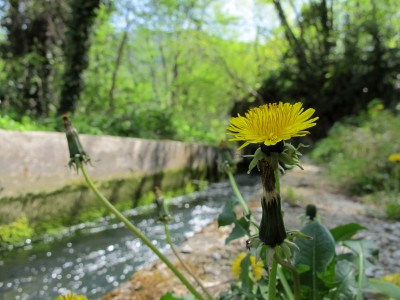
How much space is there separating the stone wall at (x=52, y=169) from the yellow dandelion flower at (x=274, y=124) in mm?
2359

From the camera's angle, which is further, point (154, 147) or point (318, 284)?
point (154, 147)

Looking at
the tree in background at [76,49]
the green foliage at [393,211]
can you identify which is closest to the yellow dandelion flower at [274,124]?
the green foliage at [393,211]

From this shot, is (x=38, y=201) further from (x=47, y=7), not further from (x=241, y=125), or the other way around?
(x=47, y=7)

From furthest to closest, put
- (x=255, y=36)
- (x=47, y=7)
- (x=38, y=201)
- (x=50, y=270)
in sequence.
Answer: (x=255, y=36), (x=47, y=7), (x=38, y=201), (x=50, y=270)

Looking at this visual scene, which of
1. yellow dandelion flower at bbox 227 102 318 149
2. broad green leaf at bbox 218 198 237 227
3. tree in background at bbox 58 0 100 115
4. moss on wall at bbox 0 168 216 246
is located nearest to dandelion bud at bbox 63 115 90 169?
broad green leaf at bbox 218 198 237 227

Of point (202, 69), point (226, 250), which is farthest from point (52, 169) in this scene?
point (202, 69)

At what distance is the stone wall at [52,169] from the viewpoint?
9.63 feet

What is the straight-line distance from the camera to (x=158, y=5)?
10742mm

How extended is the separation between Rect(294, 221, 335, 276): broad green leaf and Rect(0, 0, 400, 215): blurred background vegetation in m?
2.42

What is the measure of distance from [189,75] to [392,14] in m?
7.11

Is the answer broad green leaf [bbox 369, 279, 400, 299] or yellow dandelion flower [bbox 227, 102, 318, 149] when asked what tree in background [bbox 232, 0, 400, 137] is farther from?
yellow dandelion flower [bbox 227, 102, 318, 149]

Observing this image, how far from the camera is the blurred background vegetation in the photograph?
18.9 ft

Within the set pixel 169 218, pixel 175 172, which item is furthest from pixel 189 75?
pixel 169 218

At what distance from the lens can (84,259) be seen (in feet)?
9.10
